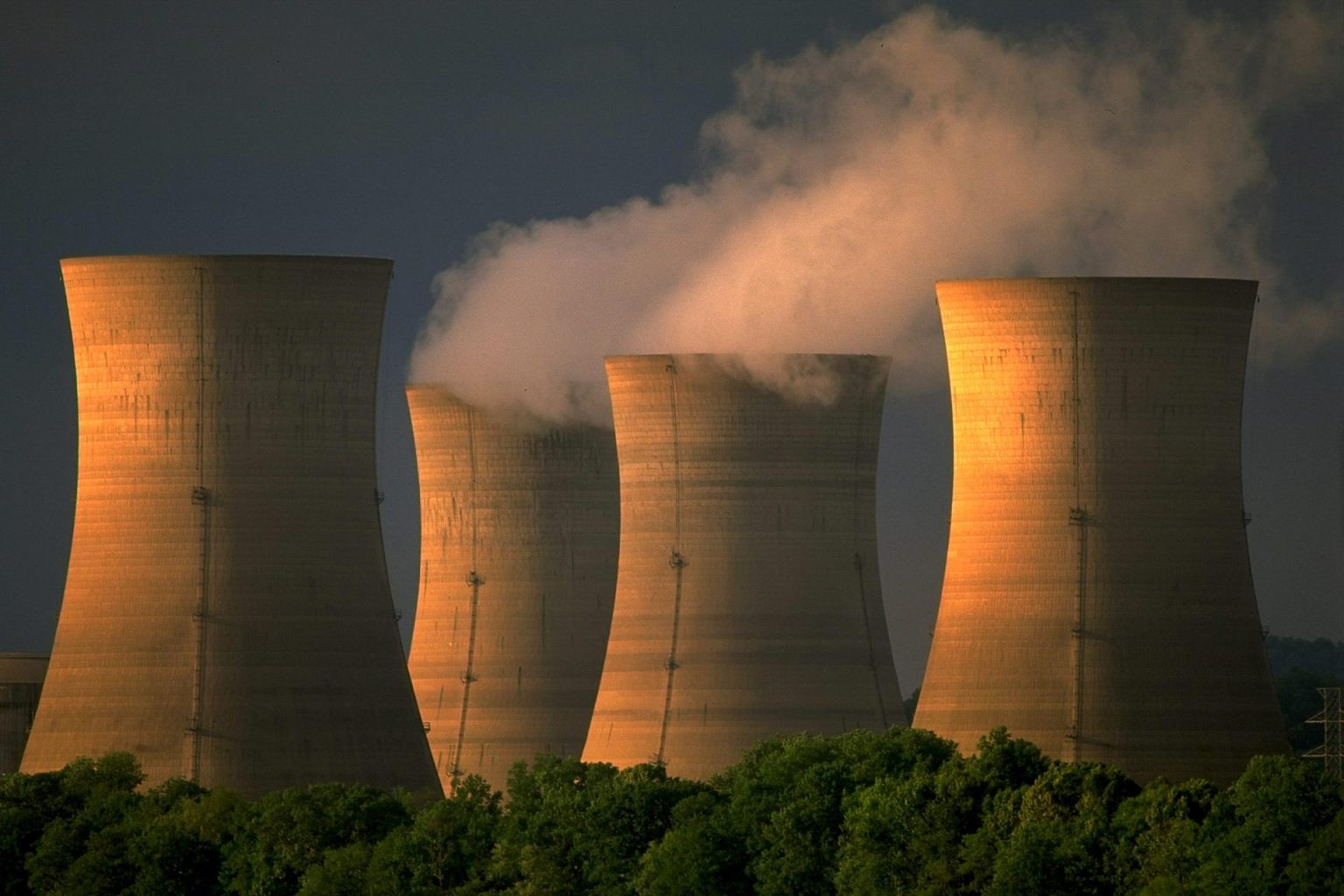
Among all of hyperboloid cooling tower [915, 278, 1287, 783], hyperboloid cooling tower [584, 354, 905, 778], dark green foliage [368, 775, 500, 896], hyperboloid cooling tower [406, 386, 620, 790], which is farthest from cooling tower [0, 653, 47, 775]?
hyperboloid cooling tower [915, 278, 1287, 783]

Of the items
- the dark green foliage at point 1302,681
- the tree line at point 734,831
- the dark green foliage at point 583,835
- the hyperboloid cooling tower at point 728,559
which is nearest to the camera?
the tree line at point 734,831

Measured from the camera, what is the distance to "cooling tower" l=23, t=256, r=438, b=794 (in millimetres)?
40656

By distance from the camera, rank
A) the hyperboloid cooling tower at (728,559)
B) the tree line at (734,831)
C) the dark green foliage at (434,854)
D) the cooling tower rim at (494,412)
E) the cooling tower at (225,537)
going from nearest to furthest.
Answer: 1. the tree line at (734,831)
2. the dark green foliage at (434,854)
3. the cooling tower at (225,537)
4. the hyperboloid cooling tower at (728,559)
5. the cooling tower rim at (494,412)

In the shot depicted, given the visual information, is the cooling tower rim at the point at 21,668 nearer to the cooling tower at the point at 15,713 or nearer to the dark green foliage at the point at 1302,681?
the cooling tower at the point at 15,713

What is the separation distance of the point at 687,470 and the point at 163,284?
25.7 ft

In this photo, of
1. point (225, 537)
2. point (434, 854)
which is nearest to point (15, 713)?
point (225, 537)

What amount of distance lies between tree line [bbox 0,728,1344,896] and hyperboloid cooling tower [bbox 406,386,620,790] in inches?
442

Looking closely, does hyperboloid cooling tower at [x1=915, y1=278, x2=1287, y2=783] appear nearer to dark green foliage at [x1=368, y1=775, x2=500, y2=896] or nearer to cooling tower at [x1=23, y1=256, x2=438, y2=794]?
dark green foliage at [x1=368, y1=775, x2=500, y2=896]

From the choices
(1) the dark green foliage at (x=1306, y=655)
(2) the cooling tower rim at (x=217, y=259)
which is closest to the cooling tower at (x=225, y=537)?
(2) the cooling tower rim at (x=217, y=259)

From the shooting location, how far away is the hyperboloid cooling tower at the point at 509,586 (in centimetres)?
5288

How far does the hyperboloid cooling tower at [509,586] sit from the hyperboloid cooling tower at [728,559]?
260 inches

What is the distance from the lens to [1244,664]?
40812 mm

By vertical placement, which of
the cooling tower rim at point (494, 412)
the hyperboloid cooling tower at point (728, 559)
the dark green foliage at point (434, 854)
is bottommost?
the dark green foliage at point (434, 854)

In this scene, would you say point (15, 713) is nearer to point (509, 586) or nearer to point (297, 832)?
point (297, 832)
